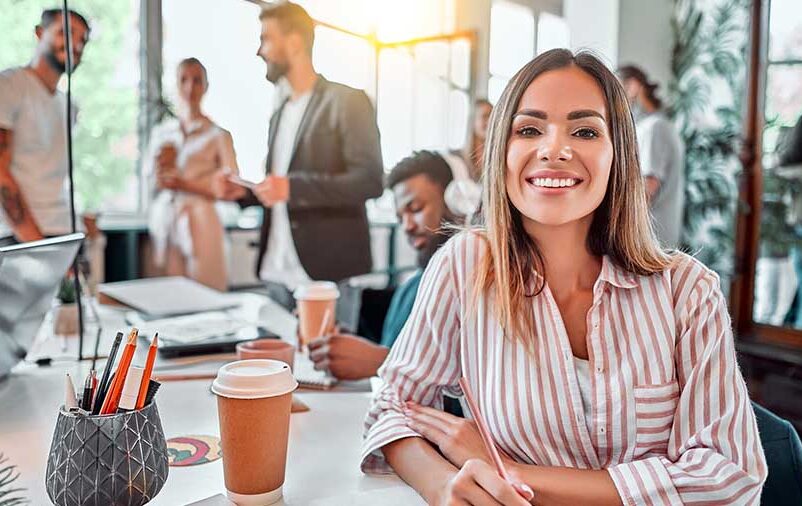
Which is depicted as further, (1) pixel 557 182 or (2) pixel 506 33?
(2) pixel 506 33

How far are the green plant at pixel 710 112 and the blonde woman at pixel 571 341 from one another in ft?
7.97

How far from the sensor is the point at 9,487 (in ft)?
2.44

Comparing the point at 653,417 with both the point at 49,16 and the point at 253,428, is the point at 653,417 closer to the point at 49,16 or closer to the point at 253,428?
the point at 253,428

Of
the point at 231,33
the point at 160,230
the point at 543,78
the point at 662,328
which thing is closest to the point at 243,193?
the point at 231,33

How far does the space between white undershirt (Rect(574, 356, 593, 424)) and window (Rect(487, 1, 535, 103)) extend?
3.13 feet

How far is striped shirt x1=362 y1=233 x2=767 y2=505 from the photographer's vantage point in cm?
76

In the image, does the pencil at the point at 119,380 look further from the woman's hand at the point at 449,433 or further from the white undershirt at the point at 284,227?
the white undershirt at the point at 284,227

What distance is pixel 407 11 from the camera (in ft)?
6.04

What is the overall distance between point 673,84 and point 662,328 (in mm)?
3088

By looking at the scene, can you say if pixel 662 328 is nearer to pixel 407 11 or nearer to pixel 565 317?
pixel 565 317

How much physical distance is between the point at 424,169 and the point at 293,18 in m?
0.51

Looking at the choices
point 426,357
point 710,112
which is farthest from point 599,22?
point 426,357

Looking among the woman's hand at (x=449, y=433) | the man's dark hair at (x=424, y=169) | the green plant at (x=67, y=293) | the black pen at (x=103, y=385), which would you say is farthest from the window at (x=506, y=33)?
the black pen at (x=103, y=385)

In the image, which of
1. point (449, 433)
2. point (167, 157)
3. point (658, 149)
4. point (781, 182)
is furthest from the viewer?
point (658, 149)
